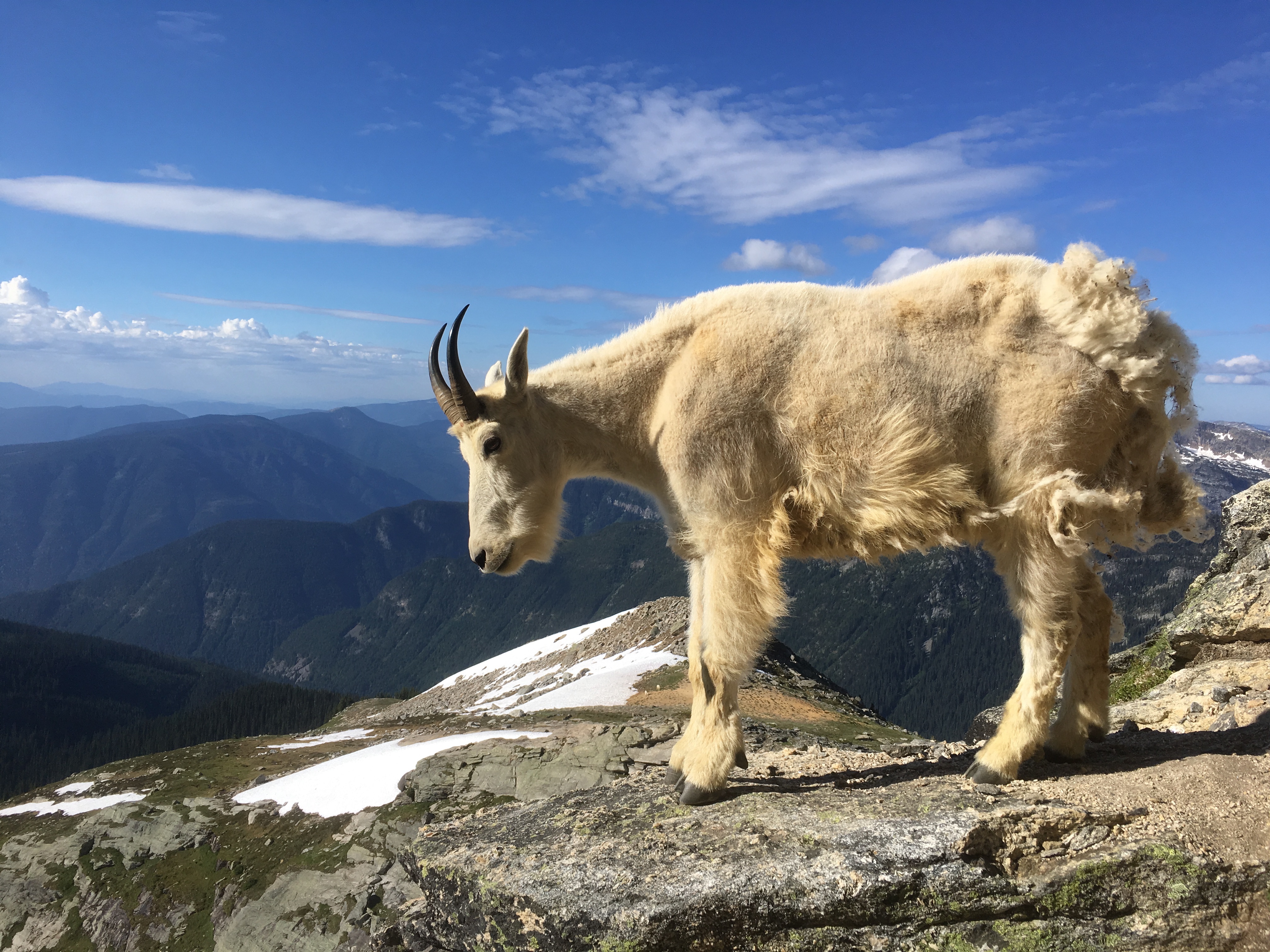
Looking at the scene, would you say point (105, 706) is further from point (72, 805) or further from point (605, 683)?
point (605, 683)

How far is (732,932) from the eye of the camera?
19.1ft

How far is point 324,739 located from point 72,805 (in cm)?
752

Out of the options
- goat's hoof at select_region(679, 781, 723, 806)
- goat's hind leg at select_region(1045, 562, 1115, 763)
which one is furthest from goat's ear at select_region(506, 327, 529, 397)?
goat's hind leg at select_region(1045, 562, 1115, 763)

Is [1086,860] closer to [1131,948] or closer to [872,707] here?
[1131,948]

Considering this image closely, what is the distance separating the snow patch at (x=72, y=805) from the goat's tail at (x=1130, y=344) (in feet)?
82.6

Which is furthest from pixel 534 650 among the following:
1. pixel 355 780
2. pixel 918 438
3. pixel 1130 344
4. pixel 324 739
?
pixel 1130 344

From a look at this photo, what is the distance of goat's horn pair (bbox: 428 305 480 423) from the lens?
7215 millimetres

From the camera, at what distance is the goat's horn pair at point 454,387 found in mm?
7215

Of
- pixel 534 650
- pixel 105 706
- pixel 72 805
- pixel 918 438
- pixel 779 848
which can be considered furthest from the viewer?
pixel 105 706

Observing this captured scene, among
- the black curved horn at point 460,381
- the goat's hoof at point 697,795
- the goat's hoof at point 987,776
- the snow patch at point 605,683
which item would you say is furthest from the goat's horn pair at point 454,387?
the snow patch at point 605,683

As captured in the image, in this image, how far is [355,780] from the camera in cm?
1805

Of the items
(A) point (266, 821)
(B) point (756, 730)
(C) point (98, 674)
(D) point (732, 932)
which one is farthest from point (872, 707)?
(C) point (98, 674)

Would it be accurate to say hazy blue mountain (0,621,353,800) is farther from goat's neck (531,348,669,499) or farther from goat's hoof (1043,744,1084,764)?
goat's hoof (1043,744,1084,764)

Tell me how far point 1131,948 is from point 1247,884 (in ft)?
3.09
